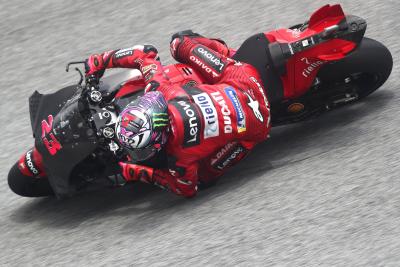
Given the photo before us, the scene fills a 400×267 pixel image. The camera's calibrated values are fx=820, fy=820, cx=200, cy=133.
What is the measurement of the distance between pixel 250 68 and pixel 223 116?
590mm

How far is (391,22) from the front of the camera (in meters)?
8.02

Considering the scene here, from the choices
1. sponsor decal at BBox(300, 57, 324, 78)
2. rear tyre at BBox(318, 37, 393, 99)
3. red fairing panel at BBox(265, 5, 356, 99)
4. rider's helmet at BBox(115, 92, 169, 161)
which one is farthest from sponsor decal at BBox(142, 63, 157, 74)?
rear tyre at BBox(318, 37, 393, 99)

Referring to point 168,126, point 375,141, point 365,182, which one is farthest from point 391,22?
point 168,126

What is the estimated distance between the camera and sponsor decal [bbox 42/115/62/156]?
611 centimetres

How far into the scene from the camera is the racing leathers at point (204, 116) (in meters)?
5.80

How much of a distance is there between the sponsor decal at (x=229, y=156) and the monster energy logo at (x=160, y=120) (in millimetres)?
570

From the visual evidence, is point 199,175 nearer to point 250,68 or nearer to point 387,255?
point 250,68

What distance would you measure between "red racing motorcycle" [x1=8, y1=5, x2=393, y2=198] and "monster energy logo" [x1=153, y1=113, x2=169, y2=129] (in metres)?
0.35

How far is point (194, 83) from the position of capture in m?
6.32

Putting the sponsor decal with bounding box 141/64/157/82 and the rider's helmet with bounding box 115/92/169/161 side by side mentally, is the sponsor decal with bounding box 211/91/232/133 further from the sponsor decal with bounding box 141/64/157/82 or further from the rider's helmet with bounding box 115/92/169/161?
the sponsor decal with bounding box 141/64/157/82

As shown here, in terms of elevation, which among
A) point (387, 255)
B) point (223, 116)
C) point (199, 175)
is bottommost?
point (387, 255)

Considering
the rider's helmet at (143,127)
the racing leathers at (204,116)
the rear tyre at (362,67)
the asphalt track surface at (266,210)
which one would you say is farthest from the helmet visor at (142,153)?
the rear tyre at (362,67)

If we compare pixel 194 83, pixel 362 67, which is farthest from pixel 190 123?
pixel 362 67

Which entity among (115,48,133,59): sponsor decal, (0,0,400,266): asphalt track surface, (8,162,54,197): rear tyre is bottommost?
(0,0,400,266): asphalt track surface
